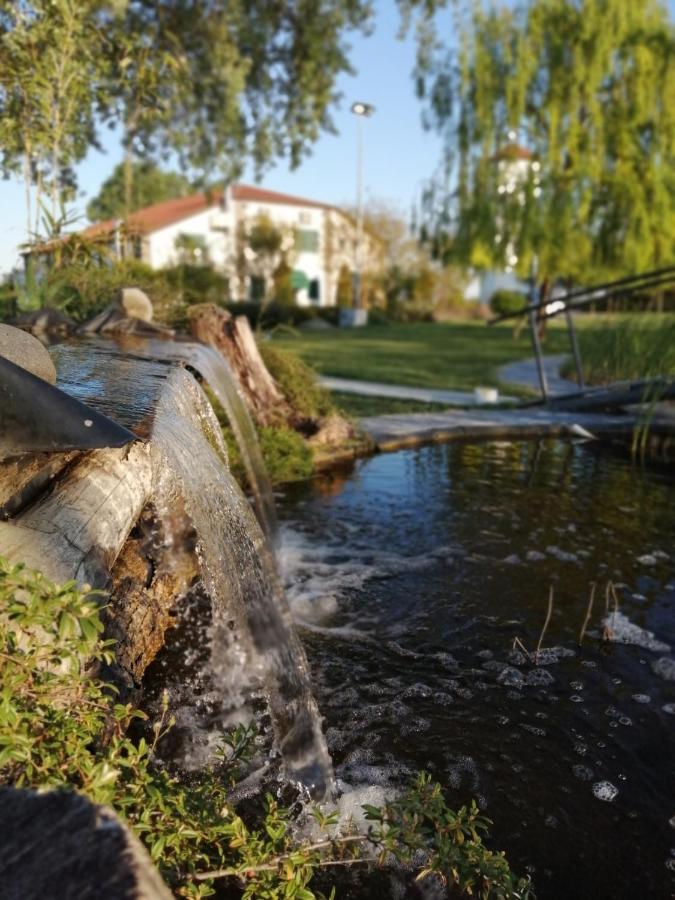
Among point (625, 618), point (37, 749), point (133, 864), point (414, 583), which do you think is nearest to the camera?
point (133, 864)

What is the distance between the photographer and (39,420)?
2125mm

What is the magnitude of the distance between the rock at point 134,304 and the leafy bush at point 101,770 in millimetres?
5505

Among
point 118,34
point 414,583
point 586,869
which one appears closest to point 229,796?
point 586,869

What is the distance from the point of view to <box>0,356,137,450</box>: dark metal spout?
210 cm

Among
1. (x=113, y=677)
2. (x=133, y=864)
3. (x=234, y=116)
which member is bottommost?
(x=113, y=677)

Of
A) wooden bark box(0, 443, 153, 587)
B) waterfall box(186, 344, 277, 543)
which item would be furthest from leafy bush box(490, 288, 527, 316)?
wooden bark box(0, 443, 153, 587)

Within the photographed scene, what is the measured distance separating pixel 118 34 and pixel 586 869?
12865 millimetres

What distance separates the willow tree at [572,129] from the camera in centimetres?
1908

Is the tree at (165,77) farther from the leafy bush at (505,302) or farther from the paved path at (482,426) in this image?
the leafy bush at (505,302)

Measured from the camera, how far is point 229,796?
2.72 m

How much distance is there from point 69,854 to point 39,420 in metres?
1.34

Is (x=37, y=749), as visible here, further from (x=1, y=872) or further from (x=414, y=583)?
(x=414, y=583)

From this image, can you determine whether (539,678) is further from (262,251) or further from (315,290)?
(315,290)

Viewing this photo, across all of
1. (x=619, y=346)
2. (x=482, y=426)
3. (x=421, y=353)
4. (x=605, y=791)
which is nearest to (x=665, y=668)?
(x=605, y=791)
